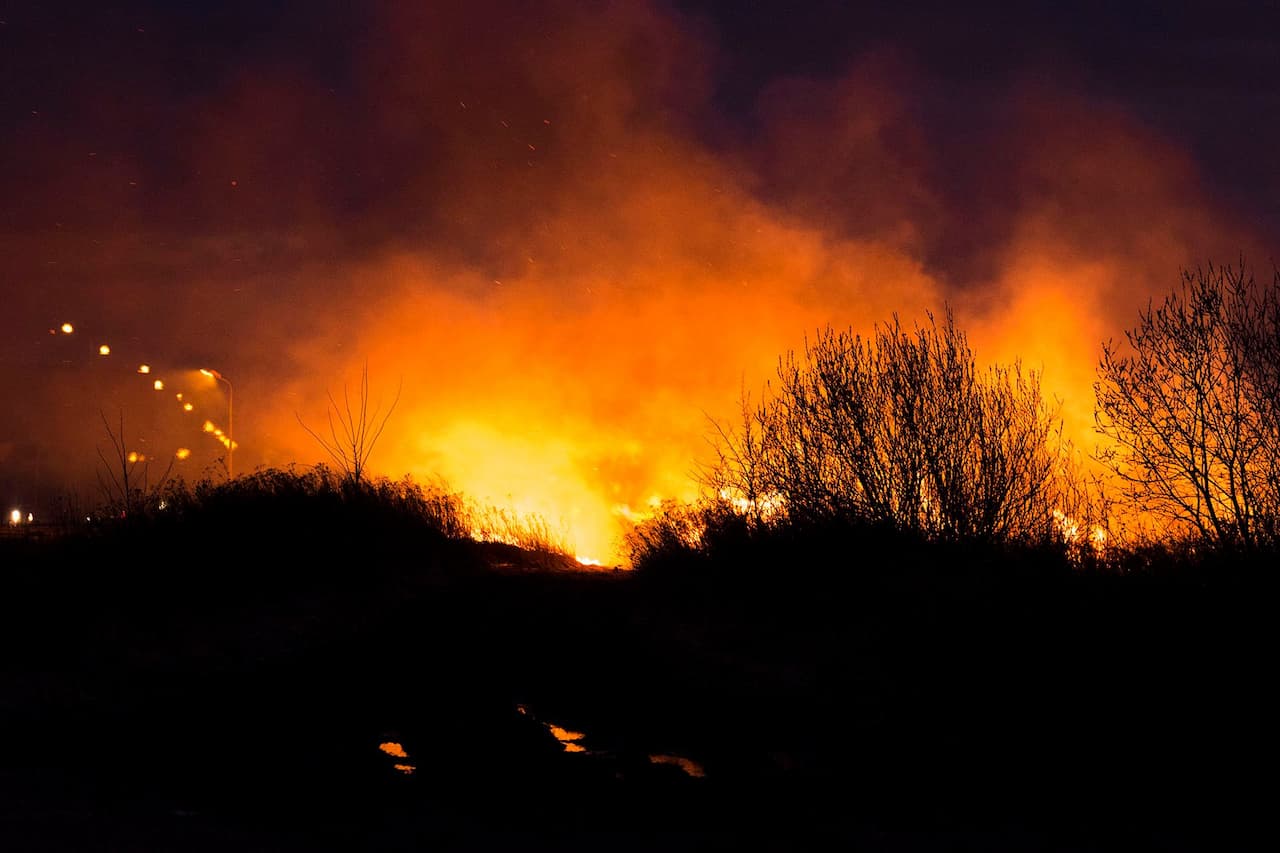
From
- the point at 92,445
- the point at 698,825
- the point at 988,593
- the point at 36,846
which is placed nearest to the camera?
the point at 36,846

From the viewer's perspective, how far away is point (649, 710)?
7930mm

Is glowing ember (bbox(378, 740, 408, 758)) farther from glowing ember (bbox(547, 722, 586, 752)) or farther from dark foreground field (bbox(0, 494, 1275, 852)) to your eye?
glowing ember (bbox(547, 722, 586, 752))

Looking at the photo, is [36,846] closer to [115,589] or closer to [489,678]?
[489,678]

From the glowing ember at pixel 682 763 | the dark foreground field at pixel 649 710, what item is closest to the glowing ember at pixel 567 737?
the dark foreground field at pixel 649 710

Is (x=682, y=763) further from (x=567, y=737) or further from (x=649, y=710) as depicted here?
(x=649, y=710)

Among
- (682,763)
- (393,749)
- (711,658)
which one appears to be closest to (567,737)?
(682,763)

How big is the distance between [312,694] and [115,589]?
5785 millimetres

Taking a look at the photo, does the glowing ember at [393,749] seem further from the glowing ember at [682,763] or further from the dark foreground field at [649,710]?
the glowing ember at [682,763]

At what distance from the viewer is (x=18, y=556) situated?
14266 millimetres

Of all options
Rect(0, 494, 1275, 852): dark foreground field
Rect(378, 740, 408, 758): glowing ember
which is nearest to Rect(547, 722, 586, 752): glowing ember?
Rect(0, 494, 1275, 852): dark foreground field

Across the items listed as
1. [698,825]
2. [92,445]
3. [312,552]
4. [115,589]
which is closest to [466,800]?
[698,825]

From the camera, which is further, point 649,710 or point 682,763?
point 649,710

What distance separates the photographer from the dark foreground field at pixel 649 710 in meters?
5.31

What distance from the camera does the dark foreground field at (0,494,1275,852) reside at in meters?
5.31
